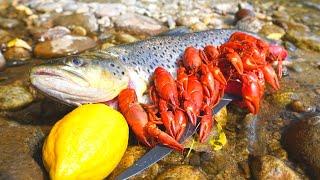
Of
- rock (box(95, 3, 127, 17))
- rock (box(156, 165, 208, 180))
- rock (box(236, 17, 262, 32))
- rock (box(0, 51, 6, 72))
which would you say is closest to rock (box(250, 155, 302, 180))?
rock (box(156, 165, 208, 180))

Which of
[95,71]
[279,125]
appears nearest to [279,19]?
[279,125]

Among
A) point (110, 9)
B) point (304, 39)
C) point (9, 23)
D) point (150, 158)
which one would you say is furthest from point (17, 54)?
point (304, 39)

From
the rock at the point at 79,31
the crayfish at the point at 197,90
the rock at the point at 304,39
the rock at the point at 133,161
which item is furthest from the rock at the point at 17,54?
the rock at the point at 304,39

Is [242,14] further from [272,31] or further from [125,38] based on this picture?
[125,38]

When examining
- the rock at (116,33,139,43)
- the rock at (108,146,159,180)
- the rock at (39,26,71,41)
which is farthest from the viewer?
the rock at (39,26,71,41)

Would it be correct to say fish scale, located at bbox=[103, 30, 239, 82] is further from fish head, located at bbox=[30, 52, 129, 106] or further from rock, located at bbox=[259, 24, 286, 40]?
rock, located at bbox=[259, 24, 286, 40]

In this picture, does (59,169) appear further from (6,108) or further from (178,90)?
(6,108)
